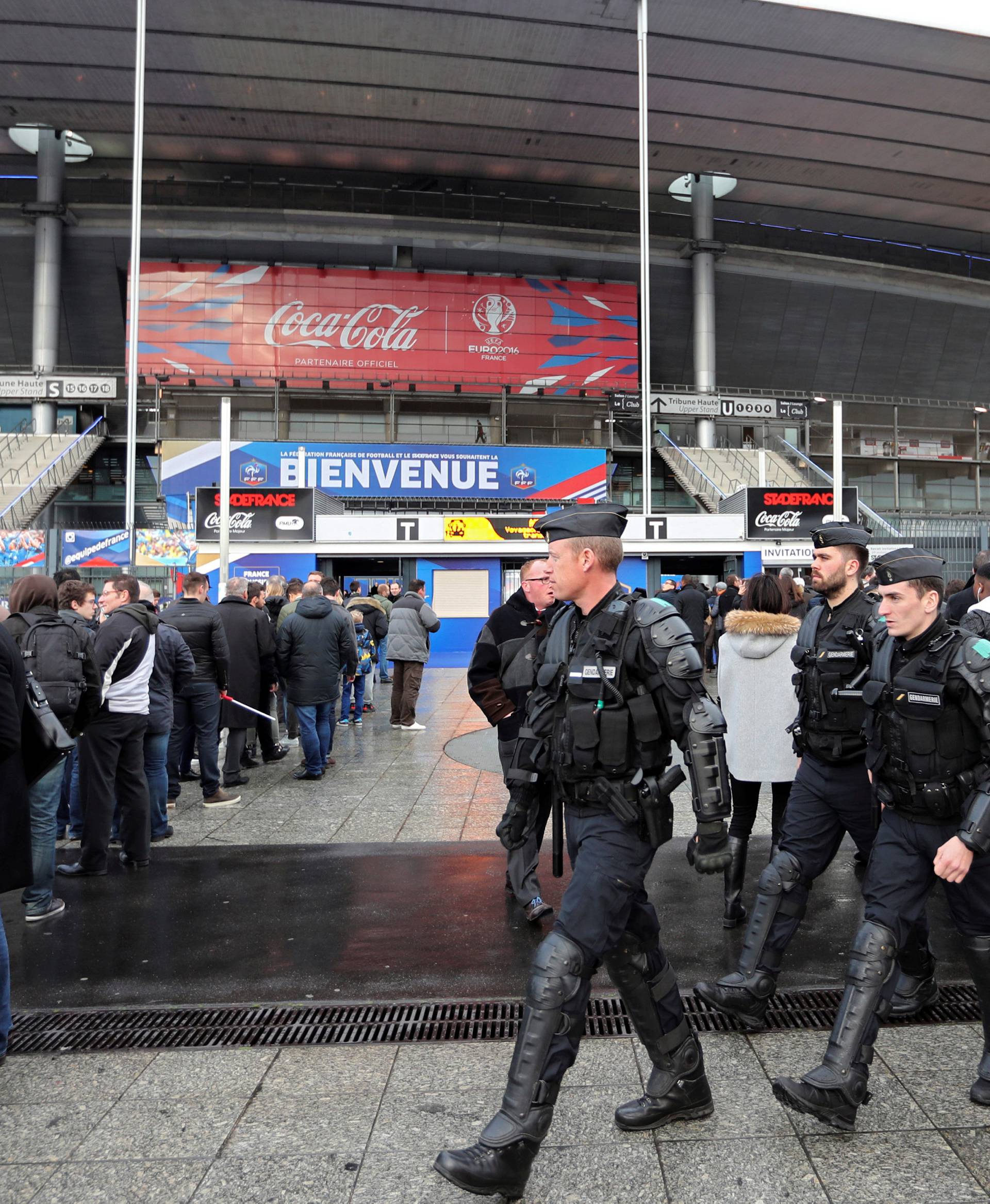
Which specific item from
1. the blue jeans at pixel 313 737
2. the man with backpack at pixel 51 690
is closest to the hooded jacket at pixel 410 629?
the blue jeans at pixel 313 737

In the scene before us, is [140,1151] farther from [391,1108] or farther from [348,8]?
[348,8]

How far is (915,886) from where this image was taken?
2.93m

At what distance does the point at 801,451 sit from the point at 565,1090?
39.3 metres

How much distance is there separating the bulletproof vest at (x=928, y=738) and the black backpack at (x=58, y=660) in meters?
4.37

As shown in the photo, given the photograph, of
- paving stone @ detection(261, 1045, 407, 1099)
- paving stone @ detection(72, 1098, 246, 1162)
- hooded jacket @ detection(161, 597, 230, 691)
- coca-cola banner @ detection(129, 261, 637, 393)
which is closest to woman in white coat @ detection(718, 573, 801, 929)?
paving stone @ detection(261, 1045, 407, 1099)

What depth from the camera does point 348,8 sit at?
2661 centimetres

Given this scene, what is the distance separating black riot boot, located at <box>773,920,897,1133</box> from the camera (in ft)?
8.87

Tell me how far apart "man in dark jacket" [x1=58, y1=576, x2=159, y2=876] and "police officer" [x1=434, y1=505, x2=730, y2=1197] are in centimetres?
377

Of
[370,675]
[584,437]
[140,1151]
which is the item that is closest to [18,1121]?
[140,1151]

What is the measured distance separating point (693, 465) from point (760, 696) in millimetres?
30567

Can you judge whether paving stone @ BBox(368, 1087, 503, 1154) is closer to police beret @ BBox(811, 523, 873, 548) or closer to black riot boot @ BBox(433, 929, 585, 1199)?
black riot boot @ BBox(433, 929, 585, 1199)

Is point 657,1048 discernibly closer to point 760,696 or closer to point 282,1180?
point 282,1180

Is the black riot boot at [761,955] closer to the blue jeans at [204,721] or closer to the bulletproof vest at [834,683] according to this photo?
the bulletproof vest at [834,683]

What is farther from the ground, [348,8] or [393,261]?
[348,8]
